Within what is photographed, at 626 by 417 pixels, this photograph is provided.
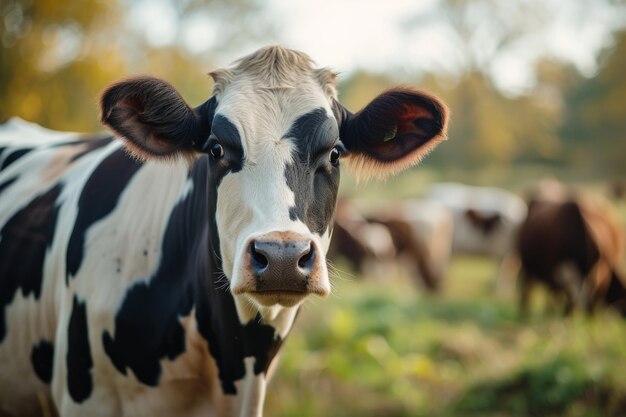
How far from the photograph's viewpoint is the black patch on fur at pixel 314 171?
2.32 m

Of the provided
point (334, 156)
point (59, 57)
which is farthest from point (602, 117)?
point (334, 156)

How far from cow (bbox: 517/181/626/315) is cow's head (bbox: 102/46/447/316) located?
8.26m

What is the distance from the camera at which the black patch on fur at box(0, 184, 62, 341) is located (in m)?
3.20

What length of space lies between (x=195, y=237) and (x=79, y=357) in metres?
0.71

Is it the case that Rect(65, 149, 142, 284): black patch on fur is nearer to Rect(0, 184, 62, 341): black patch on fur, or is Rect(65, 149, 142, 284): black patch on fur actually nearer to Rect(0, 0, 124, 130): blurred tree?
Rect(0, 184, 62, 341): black patch on fur

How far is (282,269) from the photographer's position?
2072mm

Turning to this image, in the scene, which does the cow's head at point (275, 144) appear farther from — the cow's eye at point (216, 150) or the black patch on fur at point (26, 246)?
the black patch on fur at point (26, 246)

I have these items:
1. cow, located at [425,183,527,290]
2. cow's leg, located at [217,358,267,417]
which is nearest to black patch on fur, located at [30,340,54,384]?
cow's leg, located at [217,358,267,417]

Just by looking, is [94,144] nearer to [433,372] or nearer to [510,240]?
[433,372]

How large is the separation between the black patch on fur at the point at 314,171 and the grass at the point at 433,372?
1375 millimetres

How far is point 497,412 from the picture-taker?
5.25 meters

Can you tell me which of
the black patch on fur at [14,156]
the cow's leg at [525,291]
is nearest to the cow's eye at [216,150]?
the black patch on fur at [14,156]

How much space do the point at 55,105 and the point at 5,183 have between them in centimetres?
685

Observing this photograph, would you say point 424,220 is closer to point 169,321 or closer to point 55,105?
point 55,105
